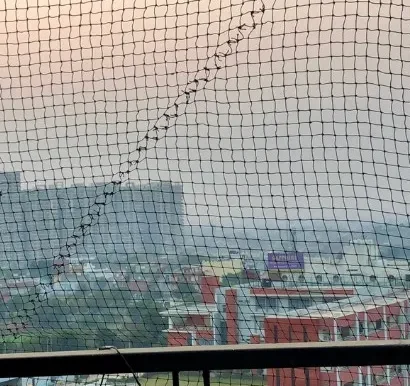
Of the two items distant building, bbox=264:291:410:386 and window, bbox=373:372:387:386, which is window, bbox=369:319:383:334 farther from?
window, bbox=373:372:387:386

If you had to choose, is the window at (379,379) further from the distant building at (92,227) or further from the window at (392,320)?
the distant building at (92,227)

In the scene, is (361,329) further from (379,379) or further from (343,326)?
(379,379)

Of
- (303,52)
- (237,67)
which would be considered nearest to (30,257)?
(237,67)

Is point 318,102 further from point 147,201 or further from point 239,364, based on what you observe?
point 239,364

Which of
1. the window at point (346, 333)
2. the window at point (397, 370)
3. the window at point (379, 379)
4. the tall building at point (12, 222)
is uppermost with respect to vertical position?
the tall building at point (12, 222)

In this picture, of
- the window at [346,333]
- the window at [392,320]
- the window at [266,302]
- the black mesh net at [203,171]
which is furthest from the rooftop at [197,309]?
the window at [392,320]

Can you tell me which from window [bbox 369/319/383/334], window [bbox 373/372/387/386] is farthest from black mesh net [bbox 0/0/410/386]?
Answer: window [bbox 373/372/387/386]
